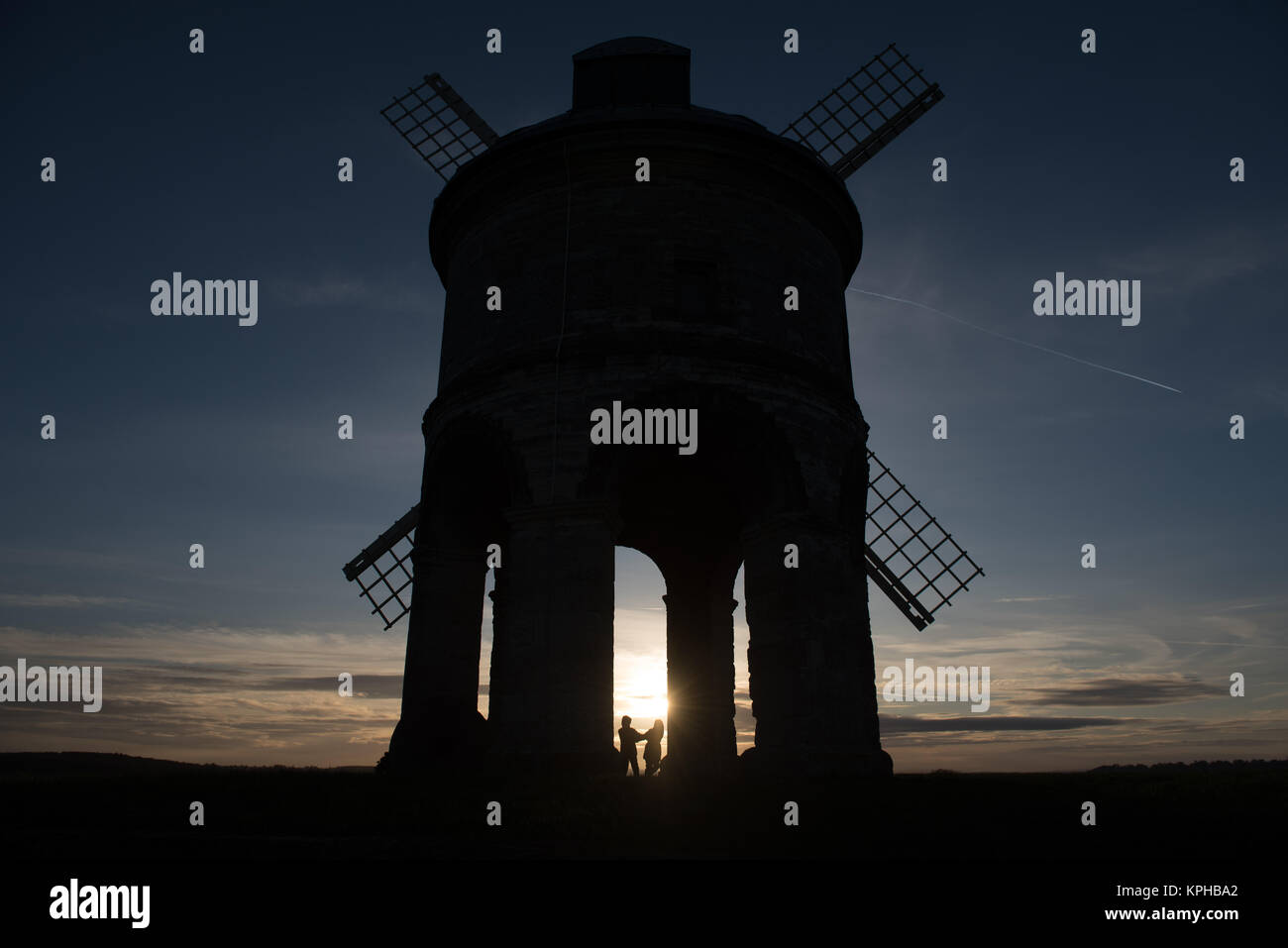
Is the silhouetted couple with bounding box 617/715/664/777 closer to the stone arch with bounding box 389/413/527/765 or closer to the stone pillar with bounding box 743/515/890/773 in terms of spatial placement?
the stone arch with bounding box 389/413/527/765

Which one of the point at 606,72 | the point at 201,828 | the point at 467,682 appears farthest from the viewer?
the point at 606,72

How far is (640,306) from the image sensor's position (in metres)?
13.1

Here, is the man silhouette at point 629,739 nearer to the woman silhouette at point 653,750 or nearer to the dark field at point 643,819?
the woman silhouette at point 653,750

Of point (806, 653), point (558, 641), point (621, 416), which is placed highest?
point (621, 416)

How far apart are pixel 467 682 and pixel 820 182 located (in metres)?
11.0

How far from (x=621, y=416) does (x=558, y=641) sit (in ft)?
11.4

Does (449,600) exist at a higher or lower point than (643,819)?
higher

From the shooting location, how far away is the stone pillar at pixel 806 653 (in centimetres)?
1167

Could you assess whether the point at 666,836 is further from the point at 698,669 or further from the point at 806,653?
the point at 698,669

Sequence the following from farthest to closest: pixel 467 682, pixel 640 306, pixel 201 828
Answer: pixel 467 682, pixel 640 306, pixel 201 828

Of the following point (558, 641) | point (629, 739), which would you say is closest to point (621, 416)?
point (558, 641)

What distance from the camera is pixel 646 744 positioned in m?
16.0
